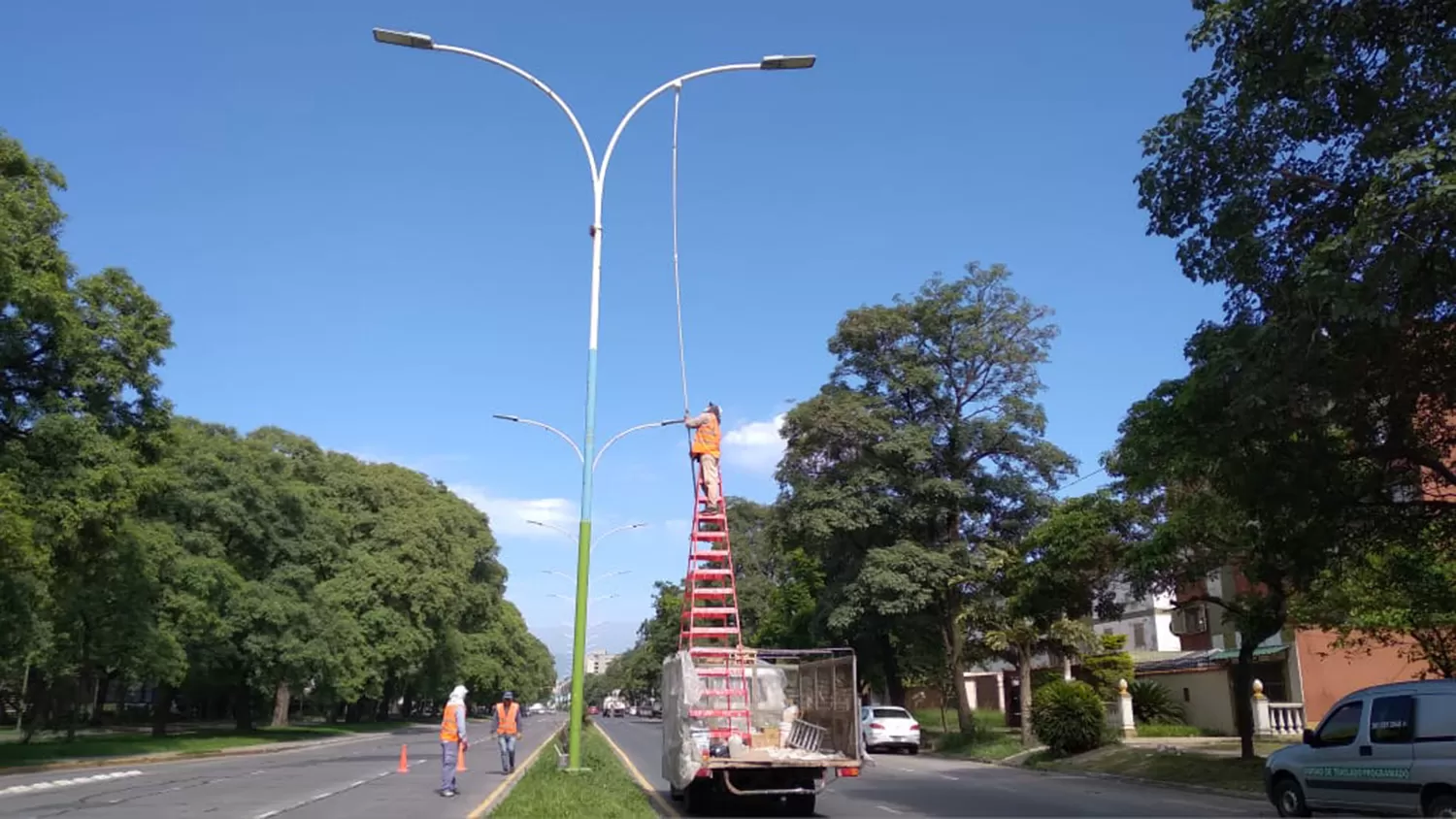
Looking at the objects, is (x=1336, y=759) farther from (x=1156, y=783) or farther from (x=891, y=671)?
(x=891, y=671)

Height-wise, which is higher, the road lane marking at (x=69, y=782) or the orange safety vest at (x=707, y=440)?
the orange safety vest at (x=707, y=440)

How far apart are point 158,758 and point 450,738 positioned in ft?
56.0

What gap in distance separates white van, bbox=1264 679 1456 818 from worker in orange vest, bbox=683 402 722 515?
9047 millimetres

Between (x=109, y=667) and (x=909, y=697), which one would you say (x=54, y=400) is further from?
(x=909, y=697)

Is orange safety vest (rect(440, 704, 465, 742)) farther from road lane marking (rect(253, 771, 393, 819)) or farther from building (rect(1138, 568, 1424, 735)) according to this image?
building (rect(1138, 568, 1424, 735))

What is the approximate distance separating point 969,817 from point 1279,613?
9553 mm

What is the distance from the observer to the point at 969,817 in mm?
15391

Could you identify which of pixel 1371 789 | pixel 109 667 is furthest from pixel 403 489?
pixel 1371 789

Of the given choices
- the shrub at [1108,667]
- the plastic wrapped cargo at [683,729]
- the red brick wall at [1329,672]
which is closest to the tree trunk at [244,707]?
the shrub at [1108,667]

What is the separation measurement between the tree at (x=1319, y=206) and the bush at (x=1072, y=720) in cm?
1415

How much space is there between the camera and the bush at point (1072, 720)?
2730cm

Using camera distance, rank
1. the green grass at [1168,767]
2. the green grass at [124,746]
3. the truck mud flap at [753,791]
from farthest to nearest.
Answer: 1. the green grass at [124,746]
2. the green grass at [1168,767]
3. the truck mud flap at [753,791]

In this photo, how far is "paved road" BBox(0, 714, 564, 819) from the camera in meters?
15.7

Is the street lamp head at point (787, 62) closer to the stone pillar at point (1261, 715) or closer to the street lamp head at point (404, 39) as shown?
the street lamp head at point (404, 39)
